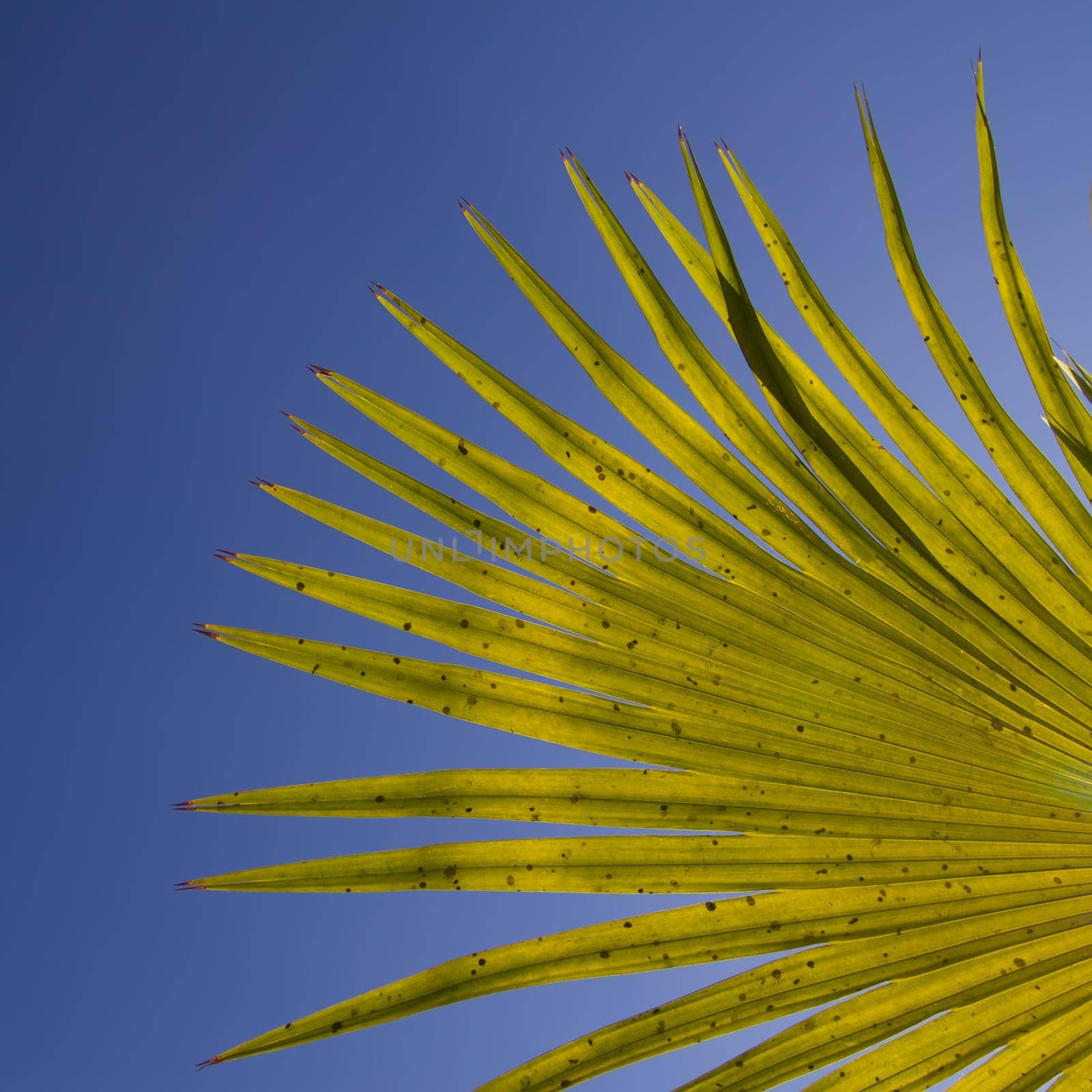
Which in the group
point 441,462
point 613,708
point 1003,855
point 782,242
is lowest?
point 1003,855

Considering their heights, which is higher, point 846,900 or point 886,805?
point 886,805

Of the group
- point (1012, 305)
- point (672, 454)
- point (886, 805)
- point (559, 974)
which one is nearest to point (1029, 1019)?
point (886, 805)

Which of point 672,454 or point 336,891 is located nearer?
point 336,891

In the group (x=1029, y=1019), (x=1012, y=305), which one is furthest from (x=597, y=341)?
A: (x=1029, y=1019)

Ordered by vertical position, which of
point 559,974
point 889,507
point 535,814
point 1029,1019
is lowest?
point 1029,1019

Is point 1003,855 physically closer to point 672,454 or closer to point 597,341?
point 672,454

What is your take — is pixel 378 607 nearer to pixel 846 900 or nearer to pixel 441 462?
pixel 441 462
